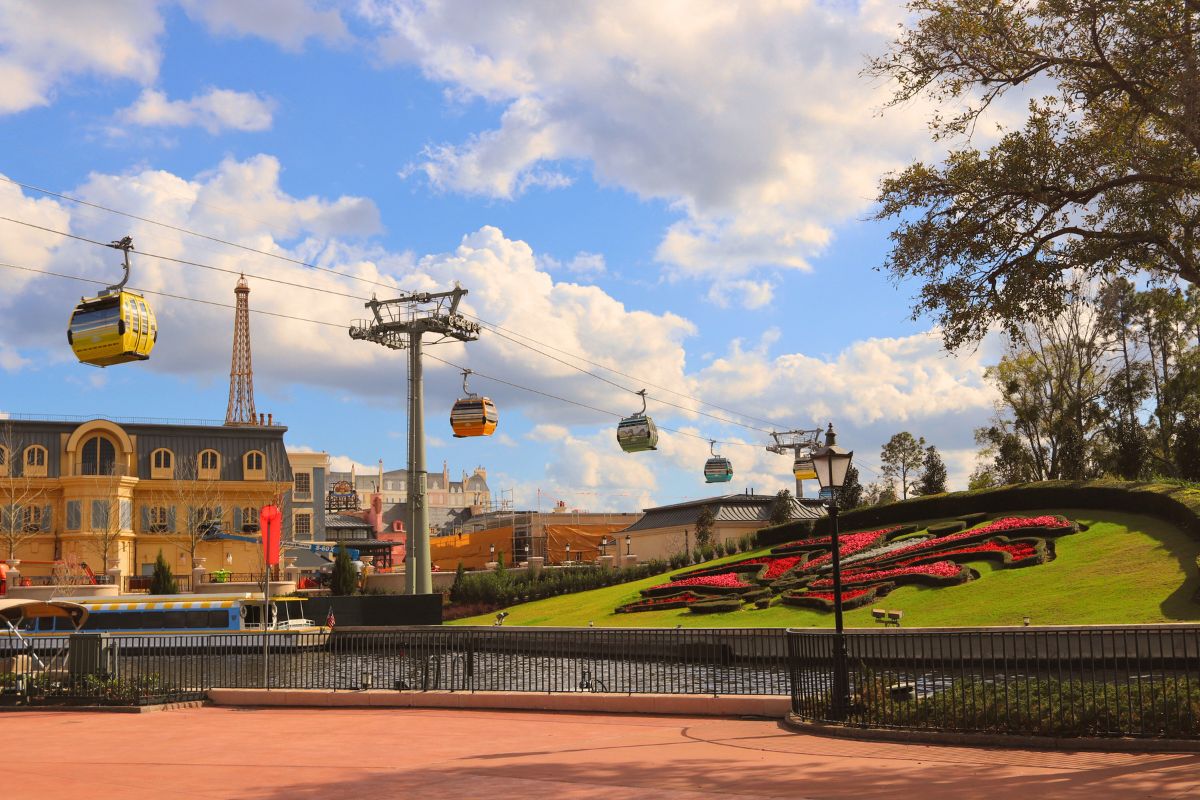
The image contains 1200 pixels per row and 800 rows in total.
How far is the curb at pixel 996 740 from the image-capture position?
13.4m

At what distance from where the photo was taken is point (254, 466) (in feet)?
253

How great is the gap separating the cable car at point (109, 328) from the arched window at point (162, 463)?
176ft

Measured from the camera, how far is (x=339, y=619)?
4838 cm

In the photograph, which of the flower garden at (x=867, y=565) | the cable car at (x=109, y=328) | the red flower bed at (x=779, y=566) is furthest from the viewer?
the red flower bed at (x=779, y=566)

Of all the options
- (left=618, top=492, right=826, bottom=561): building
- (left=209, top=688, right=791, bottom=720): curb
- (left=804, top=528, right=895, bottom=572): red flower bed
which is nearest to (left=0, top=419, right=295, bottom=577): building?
(left=618, top=492, right=826, bottom=561): building

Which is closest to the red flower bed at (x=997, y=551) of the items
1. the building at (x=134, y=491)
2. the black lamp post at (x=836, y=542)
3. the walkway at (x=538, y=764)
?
the black lamp post at (x=836, y=542)

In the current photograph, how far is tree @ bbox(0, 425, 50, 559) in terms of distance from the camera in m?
66.9

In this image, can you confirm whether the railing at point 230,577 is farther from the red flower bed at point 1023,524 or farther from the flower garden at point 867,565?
the red flower bed at point 1023,524

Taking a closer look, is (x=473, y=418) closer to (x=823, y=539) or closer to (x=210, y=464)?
(x=823, y=539)

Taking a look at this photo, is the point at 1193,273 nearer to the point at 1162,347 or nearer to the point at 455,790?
the point at 455,790

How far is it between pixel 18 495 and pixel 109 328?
2121 inches

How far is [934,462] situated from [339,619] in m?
34.3

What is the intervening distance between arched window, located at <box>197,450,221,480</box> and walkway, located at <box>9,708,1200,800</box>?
193ft

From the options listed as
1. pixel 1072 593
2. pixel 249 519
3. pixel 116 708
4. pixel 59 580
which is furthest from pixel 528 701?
pixel 249 519
